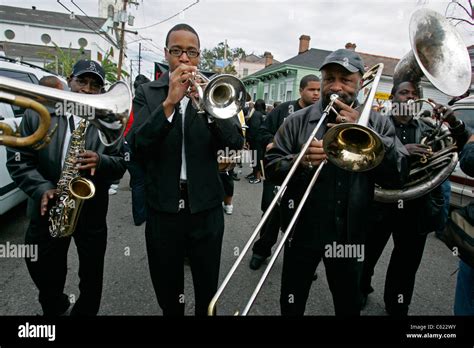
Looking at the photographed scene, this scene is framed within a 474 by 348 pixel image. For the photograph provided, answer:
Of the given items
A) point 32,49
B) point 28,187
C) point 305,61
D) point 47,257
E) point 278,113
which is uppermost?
point 32,49

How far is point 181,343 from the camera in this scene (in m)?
1.74

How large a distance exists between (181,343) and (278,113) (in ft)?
9.56

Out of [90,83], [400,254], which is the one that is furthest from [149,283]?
[400,254]

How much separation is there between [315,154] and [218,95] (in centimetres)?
70

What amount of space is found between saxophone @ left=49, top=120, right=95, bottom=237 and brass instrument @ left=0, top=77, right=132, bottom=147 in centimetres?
55

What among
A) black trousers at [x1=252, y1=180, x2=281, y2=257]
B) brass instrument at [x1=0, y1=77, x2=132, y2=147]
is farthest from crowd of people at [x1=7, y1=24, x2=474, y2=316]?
black trousers at [x1=252, y1=180, x2=281, y2=257]

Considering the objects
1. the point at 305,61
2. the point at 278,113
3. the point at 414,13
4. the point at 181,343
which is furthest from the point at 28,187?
the point at 305,61

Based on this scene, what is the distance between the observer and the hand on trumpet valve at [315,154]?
1.64m

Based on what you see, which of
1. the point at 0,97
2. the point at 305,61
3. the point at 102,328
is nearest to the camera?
the point at 0,97

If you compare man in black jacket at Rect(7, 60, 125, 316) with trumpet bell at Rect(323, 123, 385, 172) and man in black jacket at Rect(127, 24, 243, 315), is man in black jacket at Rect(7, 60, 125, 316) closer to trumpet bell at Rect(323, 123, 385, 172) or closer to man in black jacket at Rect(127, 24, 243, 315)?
man in black jacket at Rect(127, 24, 243, 315)

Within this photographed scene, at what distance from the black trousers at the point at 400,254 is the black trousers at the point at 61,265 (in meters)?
2.32

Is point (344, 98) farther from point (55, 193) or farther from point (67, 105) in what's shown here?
point (55, 193)

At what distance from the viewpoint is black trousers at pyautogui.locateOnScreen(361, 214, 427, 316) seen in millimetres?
2596

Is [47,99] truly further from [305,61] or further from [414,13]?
[305,61]
